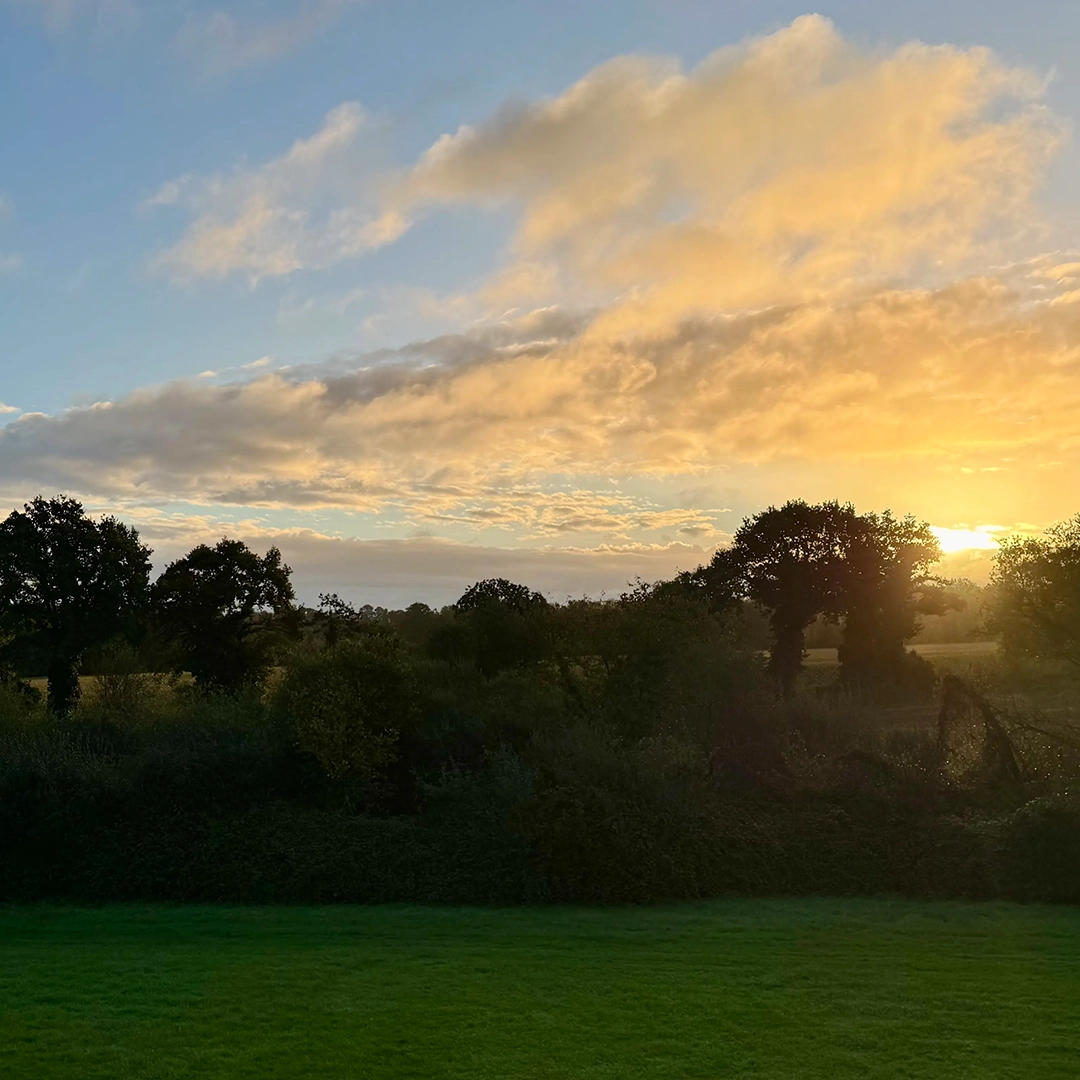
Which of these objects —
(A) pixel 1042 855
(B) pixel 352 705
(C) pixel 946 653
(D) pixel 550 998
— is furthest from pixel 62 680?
(C) pixel 946 653

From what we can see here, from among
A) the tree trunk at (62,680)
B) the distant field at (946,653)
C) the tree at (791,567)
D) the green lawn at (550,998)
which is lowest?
the green lawn at (550,998)

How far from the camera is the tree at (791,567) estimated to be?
5381cm

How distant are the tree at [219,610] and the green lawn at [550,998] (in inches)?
915

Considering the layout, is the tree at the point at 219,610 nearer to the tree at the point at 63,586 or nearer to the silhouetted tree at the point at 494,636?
the tree at the point at 63,586

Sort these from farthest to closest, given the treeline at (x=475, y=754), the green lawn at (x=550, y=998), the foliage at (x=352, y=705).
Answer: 1. the foliage at (x=352, y=705)
2. the treeline at (x=475, y=754)
3. the green lawn at (x=550, y=998)

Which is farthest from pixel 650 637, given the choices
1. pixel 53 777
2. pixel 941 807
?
pixel 53 777

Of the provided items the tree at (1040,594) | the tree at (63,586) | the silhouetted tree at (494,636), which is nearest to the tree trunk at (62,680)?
the tree at (63,586)

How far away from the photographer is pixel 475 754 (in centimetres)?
2706

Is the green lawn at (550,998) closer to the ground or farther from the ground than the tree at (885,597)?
closer to the ground

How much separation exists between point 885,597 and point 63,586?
3692cm

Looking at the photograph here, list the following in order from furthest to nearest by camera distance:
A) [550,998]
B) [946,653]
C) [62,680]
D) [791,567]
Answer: [946,653] → [791,567] → [62,680] → [550,998]

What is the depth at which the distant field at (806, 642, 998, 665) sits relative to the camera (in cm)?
6506

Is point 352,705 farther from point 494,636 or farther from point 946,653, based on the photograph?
point 946,653

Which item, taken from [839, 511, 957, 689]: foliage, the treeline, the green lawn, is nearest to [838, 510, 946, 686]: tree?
[839, 511, 957, 689]: foliage
